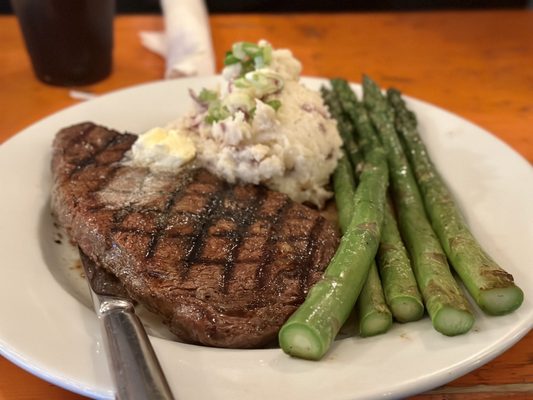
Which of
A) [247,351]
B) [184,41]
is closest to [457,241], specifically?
Result: [247,351]

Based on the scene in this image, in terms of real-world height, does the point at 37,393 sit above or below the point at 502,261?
below

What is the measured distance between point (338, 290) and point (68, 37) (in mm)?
2503

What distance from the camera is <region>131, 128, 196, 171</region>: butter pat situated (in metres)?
2.43

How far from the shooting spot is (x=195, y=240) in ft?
6.73

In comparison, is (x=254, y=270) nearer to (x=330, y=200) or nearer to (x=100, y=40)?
(x=330, y=200)

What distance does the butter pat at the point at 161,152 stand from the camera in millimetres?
2428

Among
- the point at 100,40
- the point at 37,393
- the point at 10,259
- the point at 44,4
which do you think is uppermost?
the point at 44,4

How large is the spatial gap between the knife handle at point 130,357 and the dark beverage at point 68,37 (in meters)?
2.22

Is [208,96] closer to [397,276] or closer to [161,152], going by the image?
[161,152]

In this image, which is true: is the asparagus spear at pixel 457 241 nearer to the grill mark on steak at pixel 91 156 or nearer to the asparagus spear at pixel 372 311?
the asparagus spear at pixel 372 311

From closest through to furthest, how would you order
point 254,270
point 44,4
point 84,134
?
1. point 254,270
2. point 84,134
3. point 44,4

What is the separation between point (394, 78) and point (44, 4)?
7.42 feet

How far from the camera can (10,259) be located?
6.68 ft

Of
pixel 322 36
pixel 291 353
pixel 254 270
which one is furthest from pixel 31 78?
pixel 291 353
